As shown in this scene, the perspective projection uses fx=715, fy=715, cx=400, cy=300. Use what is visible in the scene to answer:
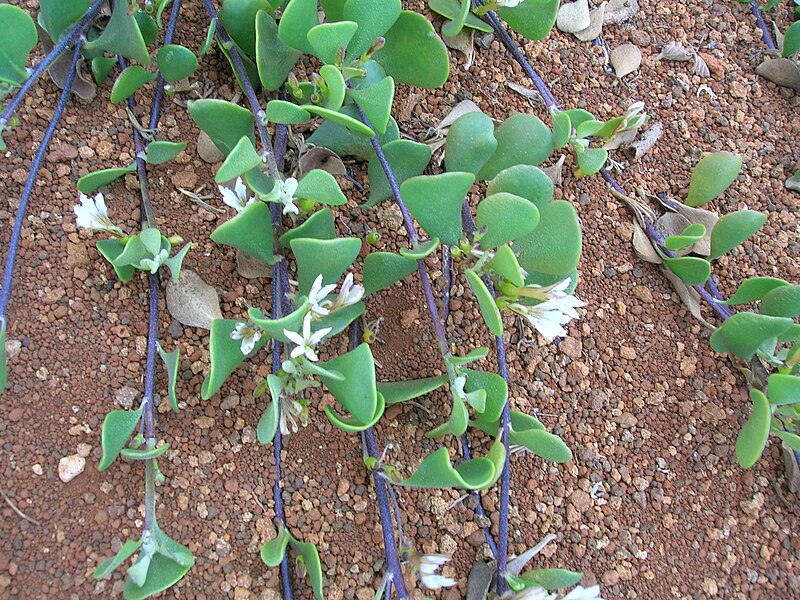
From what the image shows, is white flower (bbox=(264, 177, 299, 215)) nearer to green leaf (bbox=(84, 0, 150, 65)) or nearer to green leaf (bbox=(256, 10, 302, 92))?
green leaf (bbox=(256, 10, 302, 92))

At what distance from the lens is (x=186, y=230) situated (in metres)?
1.30

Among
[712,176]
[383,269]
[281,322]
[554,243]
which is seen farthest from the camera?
[712,176]

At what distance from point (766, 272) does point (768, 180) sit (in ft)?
0.74

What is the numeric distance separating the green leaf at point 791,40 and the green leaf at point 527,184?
88cm

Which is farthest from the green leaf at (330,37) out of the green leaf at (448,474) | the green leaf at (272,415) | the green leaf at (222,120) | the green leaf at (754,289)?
the green leaf at (754,289)

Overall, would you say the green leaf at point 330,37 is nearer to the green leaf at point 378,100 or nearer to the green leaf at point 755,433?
the green leaf at point 378,100

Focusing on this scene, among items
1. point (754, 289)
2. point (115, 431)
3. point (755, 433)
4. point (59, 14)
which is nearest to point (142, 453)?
point (115, 431)

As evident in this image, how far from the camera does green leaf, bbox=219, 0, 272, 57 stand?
1.23 meters

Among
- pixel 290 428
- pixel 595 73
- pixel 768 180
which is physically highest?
pixel 595 73

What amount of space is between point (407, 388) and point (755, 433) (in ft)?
1.96

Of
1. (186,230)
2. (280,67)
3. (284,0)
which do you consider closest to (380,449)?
(186,230)

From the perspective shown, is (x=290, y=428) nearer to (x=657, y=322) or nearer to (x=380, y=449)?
(x=380, y=449)

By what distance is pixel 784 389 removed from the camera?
3.89 ft

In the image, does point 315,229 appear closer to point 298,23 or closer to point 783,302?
point 298,23
